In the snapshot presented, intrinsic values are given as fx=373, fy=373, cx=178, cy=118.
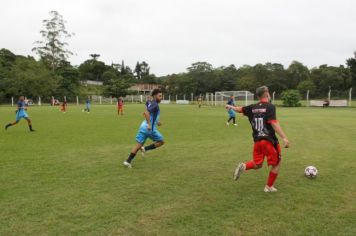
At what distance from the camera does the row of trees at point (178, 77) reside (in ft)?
207

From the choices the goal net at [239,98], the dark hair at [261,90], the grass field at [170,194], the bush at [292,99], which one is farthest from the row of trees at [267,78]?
the dark hair at [261,90]

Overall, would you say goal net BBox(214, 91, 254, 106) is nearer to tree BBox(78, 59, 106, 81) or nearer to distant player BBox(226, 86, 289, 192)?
distant player BBox(226, 86, 289, 192)

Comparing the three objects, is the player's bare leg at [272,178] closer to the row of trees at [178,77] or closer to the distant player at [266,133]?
the distant player at [266,133]

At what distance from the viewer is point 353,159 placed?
356 inches

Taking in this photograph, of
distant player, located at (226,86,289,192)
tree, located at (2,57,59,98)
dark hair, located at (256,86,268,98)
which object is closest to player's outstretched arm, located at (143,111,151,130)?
distant player, located at (226,86,289,192)

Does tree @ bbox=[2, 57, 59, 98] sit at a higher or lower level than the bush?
higher

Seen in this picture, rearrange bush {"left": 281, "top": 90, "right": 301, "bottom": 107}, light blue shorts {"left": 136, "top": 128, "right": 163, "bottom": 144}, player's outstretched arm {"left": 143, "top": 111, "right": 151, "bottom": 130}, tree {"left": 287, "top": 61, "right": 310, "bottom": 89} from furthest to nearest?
1. tree {"left": 287, "top": 61, "right": 310, "bottom": 89}
2. bush {"left": 281, "top": 90, "right": 301, "bottom": 107}
3. light blue shorts {"left": 136, "top": 128, "right": 163, "bottom": 144}
4. player's outstretched arm {"left": 143, "top": 111, "right": 151, "bottom": 130}

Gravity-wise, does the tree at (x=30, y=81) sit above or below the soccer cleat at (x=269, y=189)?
above

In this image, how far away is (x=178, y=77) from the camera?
3472 inches

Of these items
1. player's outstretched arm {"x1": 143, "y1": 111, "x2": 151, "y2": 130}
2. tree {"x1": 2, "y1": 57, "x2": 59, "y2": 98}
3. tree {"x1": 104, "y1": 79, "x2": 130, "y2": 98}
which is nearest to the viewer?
player's outstretched arm {"x1": 143, "y1": 111, "x2": 151, "y2": 130}

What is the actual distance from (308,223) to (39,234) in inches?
129

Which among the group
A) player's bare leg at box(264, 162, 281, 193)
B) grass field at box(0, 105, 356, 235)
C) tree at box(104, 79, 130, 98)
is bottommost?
grass field at box(0, 105, 356, 235)

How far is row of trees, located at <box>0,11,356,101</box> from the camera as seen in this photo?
63.0 meters

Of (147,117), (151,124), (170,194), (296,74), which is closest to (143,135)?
(151,124)
